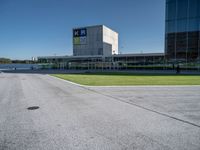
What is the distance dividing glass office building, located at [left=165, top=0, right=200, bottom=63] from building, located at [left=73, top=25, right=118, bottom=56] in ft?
79.7

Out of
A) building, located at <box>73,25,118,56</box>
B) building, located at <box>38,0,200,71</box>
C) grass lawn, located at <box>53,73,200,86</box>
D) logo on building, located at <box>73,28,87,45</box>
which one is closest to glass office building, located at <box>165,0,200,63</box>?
A: building, located at <box>38,0,200,71</box>

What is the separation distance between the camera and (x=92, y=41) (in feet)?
185

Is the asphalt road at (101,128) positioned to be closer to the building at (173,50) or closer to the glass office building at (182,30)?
the building at (173,50)

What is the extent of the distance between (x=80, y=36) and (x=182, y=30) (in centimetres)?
3677

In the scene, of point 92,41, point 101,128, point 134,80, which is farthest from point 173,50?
point 101,128

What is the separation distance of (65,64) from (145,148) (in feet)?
181

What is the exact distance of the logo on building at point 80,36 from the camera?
191 feet

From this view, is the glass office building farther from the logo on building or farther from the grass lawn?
the logo on building

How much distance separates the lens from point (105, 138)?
12.3 feet

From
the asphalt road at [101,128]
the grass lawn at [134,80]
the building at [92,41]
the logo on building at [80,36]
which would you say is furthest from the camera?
the logo on building at [80,36]

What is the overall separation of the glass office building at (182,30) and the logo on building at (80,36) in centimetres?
3140

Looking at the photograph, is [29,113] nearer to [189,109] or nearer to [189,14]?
[189,109]

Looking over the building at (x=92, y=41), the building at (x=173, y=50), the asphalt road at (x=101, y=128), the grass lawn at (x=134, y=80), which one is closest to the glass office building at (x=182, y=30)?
the building at (x=173, y=50)

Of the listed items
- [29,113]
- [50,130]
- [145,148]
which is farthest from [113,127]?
[29,113]
